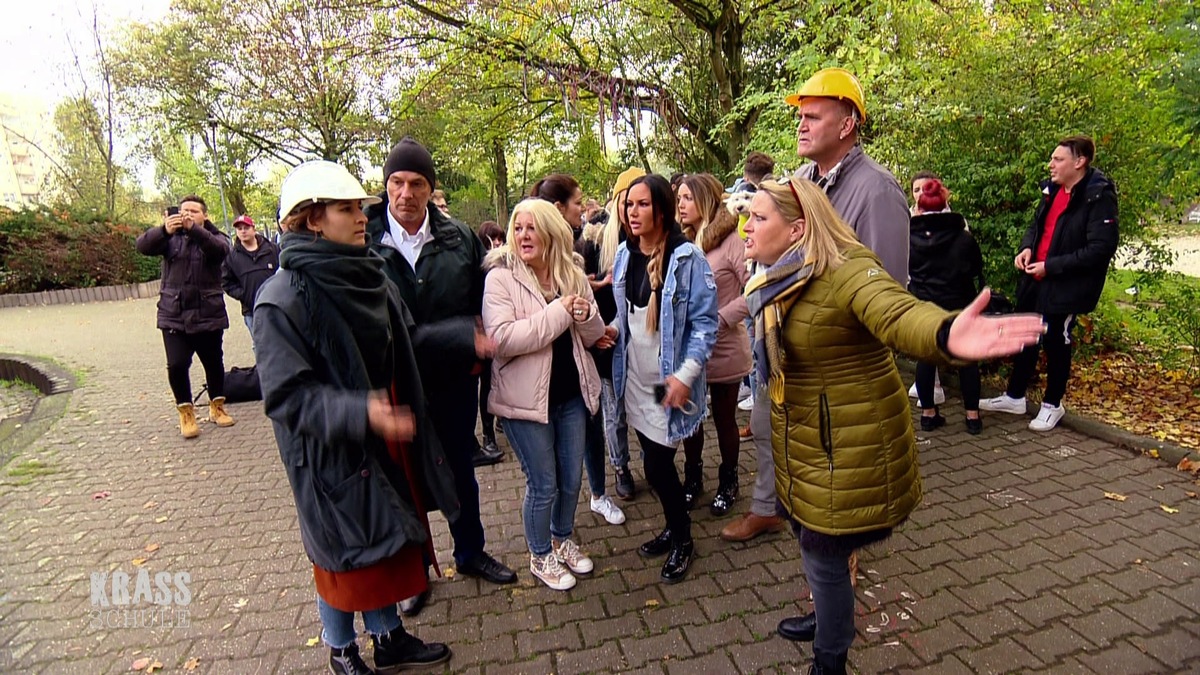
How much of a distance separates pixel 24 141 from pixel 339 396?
3450cm

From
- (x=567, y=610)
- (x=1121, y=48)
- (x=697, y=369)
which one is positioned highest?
(x=1121, y=48)

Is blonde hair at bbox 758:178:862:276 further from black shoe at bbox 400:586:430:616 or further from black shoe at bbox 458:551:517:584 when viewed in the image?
black shoe at bbox 400:586:430:616

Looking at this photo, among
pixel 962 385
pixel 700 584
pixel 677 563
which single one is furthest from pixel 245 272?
pixel 962 385

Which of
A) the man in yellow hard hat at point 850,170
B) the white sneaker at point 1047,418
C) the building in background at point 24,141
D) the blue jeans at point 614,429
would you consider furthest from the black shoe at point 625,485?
the building in background at point 24,141

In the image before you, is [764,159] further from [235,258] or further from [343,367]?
[235,258]

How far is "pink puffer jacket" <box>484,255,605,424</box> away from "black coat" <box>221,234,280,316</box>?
441 cm

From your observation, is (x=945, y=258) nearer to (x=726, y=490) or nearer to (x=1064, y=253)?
(x=1064, y=253)

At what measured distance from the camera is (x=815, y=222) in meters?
2.16

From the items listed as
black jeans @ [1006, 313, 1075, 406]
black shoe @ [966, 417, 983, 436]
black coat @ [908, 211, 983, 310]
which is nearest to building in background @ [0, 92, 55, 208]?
black coat @ [908, 211, 983, 310]

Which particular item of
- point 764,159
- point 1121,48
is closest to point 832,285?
point 764,159

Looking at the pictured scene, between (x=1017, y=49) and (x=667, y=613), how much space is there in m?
6.01

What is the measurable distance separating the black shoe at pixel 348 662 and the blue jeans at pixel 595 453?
1624 millimetres

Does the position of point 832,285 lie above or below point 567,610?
above

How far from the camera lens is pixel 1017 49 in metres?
5.72
